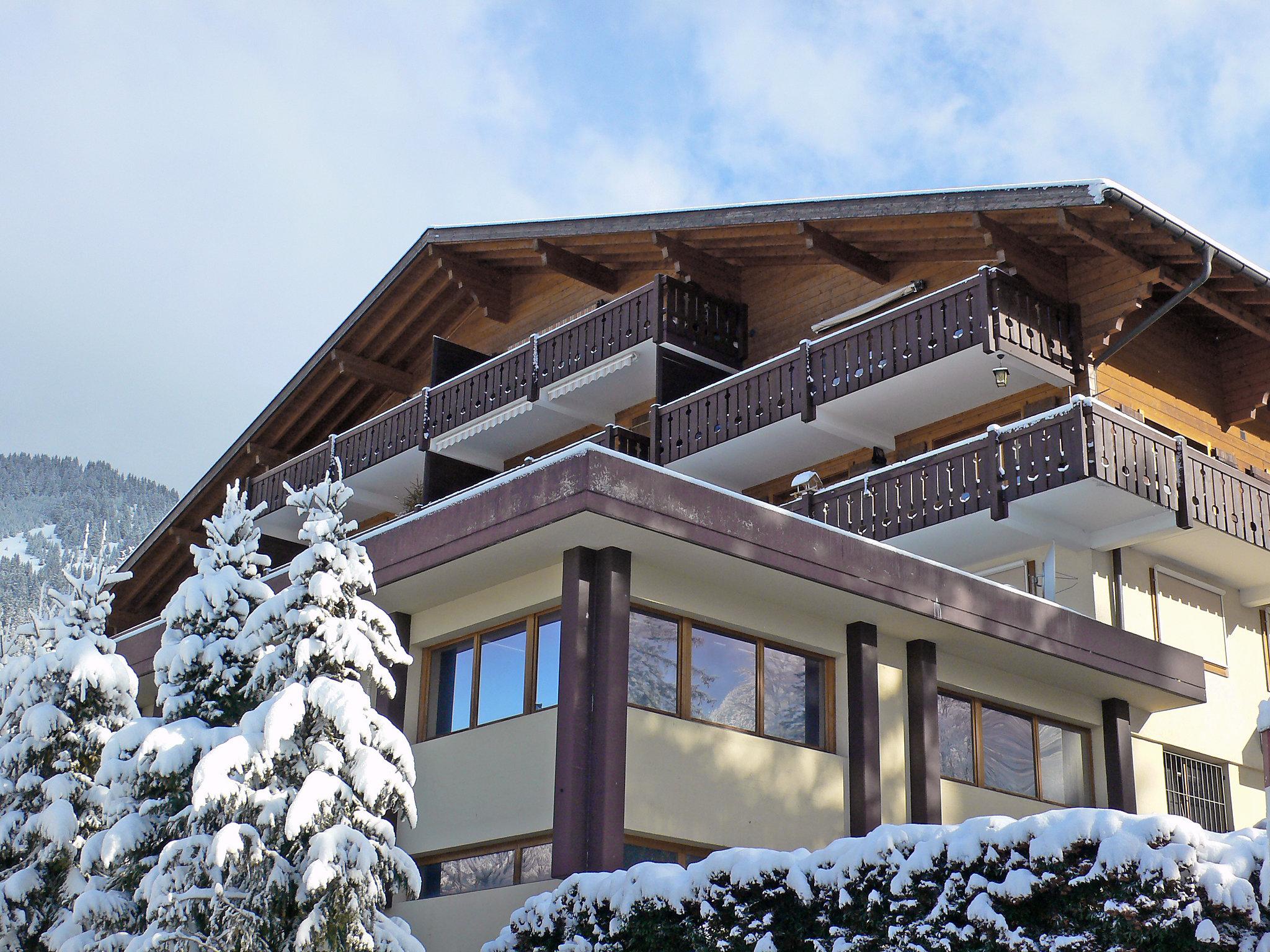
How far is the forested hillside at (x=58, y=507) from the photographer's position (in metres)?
155

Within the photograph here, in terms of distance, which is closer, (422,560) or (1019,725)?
(422,560)

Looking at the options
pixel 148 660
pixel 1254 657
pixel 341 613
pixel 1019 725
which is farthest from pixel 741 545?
pixel 1254 657

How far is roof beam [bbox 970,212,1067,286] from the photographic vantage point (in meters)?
20.7

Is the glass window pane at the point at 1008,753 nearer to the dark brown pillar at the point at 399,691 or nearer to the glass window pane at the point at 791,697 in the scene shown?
the glass window pane at the point at 791,697

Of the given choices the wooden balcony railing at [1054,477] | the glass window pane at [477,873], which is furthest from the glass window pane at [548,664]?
the wooden balcony railing at [1054,477]

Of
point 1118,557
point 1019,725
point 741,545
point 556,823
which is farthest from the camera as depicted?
point 1118,557

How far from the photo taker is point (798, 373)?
22.6 metres

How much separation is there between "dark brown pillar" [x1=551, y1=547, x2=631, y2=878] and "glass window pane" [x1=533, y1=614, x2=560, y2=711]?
0.65m

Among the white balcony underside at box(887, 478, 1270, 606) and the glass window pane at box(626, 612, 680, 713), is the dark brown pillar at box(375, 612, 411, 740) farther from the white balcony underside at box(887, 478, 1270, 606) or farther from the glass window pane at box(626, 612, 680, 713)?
the white balcony underside at box(887, 478, 1270, 606)

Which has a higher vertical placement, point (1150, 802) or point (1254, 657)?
point (1254, 657)

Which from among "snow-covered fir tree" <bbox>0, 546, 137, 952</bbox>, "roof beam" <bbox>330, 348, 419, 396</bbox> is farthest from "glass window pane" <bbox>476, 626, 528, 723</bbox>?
"roof beam" <bbox>330, 348, 419, 396</bbox>

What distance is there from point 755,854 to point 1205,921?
3646 mm

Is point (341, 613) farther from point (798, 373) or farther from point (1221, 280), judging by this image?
point (1221, 280)

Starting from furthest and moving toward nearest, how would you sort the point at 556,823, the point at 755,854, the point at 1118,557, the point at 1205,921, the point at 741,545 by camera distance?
the point at 1118,557
the point at 741,545
the point at 556,823
the point at 755,854
the point at 1205,921
